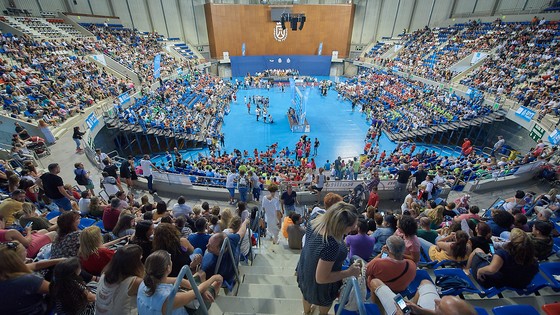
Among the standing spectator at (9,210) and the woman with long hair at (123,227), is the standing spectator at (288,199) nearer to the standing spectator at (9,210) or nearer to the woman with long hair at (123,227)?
the woman with long hair at (123,227)

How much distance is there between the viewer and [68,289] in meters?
2.17

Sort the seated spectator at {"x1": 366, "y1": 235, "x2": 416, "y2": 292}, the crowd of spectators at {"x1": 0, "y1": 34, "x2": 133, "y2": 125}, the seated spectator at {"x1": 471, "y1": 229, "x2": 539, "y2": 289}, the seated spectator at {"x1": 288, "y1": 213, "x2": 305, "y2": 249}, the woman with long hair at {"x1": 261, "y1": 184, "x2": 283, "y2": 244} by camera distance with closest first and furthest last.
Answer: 1. the seated spectator at {"x1": 366, "y1": 235, "x2": 416, "y2": 292}
2. the seated spectator at {"x1": 471, "y1": 229, "x2": 539, "y2": 289}
3. the seated spectator at {"x1": 288, "y1": 213, "x2": 305, "y2": 249}
4. the woman with long hair at {"x1": 261, "y1": 184, "x2": 283, "y2": 244}
5. the crowd of spectators at {"x1": 0, "y1": 34, "x2": 133, "y2": 125}

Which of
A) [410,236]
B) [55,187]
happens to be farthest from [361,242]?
[55,187]

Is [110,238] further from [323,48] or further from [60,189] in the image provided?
[323,48]

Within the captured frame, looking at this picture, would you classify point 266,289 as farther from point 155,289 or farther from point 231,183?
point 231,183

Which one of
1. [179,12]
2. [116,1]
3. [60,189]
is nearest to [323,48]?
[179,12]

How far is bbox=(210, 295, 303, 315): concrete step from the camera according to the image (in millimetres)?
3072

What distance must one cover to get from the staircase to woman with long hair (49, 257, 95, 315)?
135 centimetres

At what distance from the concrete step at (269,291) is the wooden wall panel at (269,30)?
43.3 metres

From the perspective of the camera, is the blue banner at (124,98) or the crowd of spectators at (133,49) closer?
the blue banner at (124,98)

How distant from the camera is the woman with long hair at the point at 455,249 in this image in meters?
3.76

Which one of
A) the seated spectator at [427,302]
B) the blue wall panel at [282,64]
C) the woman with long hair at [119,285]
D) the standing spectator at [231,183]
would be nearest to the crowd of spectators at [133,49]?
the blue wall panel at [282,64]

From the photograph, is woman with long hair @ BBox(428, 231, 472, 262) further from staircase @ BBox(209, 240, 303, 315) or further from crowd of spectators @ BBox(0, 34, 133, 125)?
crowd of spectators @ BBox(0, 34, 133, 125)

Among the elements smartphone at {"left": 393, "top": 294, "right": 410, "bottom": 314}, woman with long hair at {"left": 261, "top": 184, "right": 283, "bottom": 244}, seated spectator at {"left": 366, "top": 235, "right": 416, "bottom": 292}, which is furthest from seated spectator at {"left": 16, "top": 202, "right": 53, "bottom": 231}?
smartphone at {"left": 393, "top": 294, "right": 410, "bottom": 314}
